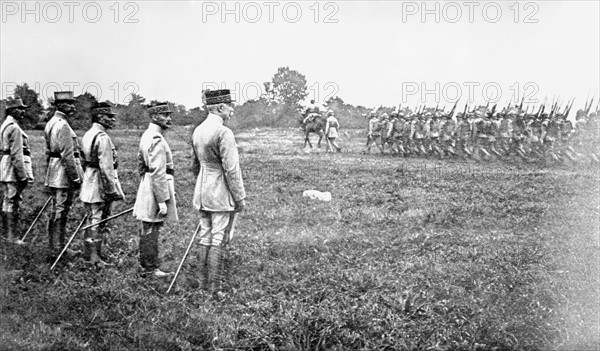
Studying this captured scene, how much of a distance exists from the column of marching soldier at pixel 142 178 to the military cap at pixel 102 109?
11mm

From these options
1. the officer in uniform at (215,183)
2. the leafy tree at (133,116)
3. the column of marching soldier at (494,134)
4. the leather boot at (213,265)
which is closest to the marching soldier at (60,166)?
the officer in uniform at (215,183)

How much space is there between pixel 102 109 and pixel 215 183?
198 cm

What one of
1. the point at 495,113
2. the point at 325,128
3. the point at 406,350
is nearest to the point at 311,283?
the point at 406,350

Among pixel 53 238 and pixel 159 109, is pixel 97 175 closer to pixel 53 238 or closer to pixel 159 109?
pixel 53 238

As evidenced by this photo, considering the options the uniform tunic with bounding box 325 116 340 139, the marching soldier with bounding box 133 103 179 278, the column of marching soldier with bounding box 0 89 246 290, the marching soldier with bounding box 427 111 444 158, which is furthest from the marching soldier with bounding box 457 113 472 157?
the marching soldier with bounding box 133 103 179 278

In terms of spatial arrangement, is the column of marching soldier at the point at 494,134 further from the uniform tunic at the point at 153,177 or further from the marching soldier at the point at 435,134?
the uniform tunic at the point at 153,177

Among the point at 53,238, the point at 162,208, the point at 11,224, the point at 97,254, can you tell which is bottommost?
the point at 97,254

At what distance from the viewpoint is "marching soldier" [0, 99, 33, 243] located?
719 centimetres

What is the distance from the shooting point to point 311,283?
5.77 metres

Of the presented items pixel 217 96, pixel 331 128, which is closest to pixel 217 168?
pixel 217 96

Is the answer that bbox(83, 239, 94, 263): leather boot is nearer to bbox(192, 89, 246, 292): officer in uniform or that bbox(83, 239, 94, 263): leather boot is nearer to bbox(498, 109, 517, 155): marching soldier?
bbox(192, 89, 246, 292): officer in uniform

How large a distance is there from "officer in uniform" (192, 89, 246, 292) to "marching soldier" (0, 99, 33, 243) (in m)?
3.12

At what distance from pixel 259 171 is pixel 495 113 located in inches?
408

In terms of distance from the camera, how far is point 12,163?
285 inches
